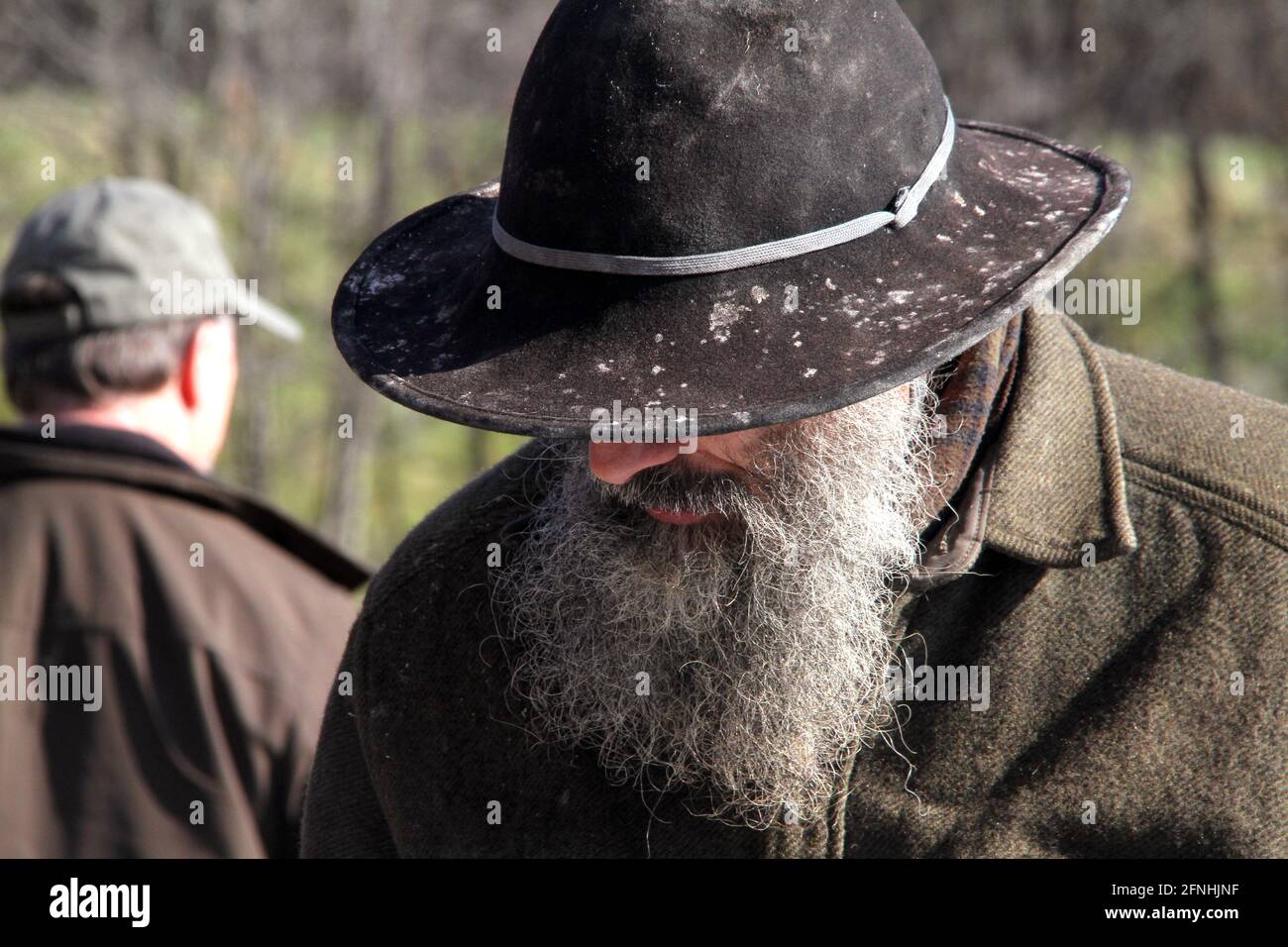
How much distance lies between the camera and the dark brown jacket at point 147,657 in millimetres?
3361

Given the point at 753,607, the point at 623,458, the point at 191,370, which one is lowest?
the point at 753,607

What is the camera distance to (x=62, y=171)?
7289 millimetres

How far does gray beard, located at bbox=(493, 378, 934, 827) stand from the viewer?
2037mm

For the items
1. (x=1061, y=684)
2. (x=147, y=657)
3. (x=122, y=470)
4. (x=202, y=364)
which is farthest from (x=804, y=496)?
(x=202, y=364)

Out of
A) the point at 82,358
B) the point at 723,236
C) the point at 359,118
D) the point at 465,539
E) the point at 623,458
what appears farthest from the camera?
the point at 359,118

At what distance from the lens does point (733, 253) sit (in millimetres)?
1756

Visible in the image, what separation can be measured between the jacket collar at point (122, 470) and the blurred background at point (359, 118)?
334 centimetres

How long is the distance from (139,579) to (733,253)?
240cm

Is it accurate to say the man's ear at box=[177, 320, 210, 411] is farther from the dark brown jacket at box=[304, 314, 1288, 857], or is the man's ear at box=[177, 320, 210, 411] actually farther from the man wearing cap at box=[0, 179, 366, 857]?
the dark brown jacket at box=[304, 314, 1288, 857]

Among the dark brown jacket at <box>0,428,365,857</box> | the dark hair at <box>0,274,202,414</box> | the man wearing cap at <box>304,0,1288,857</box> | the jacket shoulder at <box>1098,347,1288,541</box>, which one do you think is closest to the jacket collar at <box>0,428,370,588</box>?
the dark brown jacket at <box>0,428,365,857</box>

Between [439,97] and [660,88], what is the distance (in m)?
5.65

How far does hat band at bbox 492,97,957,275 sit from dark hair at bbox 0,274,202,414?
91.1 inches

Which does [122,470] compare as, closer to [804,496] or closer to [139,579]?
[139,579]

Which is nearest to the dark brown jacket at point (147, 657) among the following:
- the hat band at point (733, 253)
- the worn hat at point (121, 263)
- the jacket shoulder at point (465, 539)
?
the worn hat at point (121, 263)
